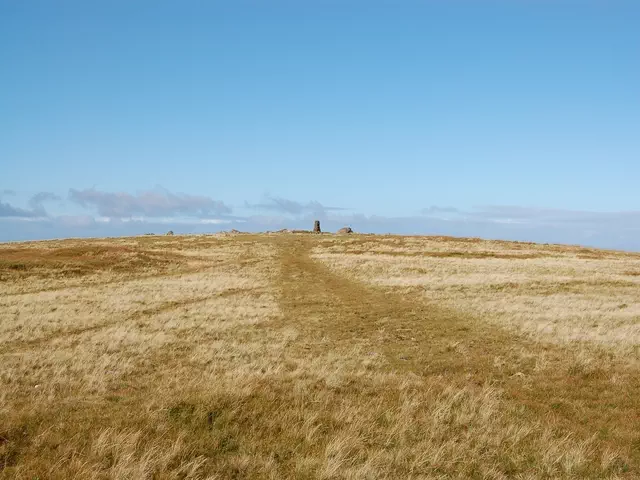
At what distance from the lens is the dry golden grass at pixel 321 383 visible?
7.67 meters

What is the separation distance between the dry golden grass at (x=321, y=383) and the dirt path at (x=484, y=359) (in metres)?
0.07

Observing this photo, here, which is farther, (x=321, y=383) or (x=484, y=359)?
(x=484, y=359)

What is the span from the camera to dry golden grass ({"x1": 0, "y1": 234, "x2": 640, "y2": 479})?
25.2 ft

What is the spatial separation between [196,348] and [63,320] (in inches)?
401

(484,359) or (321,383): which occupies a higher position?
(321,383)

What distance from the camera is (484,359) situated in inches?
648

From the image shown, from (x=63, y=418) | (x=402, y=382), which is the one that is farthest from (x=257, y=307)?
(x=63, y=418)

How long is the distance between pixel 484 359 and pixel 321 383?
7.26m

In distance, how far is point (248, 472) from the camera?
724cm

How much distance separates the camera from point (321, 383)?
1207cm

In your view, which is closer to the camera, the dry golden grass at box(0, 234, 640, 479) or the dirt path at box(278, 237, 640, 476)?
the dry golden grass at box(0, 234, 640, 479)

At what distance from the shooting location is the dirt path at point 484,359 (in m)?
10.5

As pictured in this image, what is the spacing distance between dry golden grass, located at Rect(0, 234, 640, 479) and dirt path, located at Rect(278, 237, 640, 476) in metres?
0.07

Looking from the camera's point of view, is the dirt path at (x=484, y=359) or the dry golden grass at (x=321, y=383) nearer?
the dry golden grass at (x=321, y=383)
